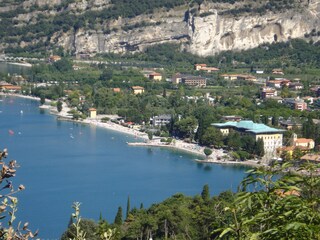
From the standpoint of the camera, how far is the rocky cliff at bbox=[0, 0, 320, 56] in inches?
950

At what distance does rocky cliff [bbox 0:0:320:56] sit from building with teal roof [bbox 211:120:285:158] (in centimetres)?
1098

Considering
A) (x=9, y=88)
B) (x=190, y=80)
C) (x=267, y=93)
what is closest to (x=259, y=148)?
(x=267, y=93)

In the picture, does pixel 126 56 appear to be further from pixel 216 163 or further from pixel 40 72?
pixel 216 163

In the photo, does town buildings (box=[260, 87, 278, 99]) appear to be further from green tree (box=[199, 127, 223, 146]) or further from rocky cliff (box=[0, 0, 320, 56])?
rocky cliff (box=[0, 0, 320, 56])

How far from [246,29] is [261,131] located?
12.0 m

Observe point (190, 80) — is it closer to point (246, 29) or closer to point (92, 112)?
point (92, 112)

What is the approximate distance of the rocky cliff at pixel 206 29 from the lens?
24.1 meters

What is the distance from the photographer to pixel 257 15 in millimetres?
24344

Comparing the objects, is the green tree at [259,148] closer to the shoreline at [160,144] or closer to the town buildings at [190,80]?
the shoreline at [160,144]

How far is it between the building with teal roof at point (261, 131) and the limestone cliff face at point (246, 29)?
36.0 feet

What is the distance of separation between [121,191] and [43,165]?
5.64ft

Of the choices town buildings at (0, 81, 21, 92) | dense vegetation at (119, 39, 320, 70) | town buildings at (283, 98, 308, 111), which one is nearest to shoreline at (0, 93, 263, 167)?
town buildings at (0, 81, 21, 92)

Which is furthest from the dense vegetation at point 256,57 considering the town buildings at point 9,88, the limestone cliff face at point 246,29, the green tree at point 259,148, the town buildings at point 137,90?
the green tree at point 259,148

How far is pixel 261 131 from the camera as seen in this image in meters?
12.7
